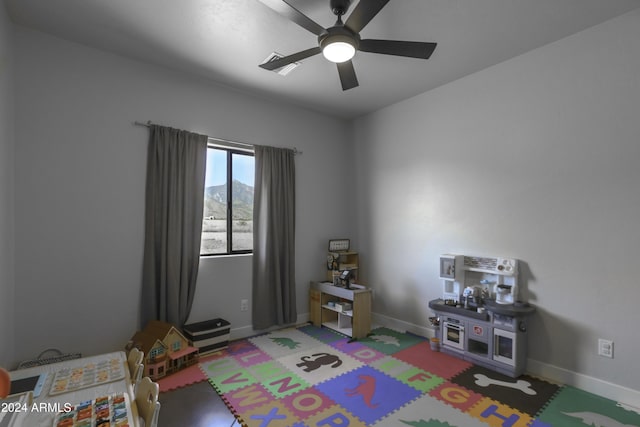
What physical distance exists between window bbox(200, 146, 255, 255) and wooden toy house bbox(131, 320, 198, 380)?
879 mm

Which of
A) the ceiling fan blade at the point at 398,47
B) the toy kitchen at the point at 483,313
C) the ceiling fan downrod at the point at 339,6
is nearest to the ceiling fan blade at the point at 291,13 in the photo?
the ceiling fan downrod at the point at 339,6

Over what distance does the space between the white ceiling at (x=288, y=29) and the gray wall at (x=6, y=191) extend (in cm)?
33

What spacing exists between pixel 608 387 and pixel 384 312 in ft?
7.11

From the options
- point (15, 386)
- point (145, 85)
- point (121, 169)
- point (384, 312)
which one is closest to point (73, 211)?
point (121, 169)

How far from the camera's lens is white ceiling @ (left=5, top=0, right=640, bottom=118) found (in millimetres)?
2152

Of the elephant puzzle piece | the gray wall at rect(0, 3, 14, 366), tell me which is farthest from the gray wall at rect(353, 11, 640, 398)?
the gray wall at rect(0, 3, 14, 366)

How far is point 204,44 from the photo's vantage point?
260cm

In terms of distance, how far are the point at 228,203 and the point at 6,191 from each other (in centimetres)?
179

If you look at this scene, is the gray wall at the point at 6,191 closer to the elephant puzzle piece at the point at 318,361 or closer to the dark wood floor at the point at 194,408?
the dark wood floor at the point at 194,408

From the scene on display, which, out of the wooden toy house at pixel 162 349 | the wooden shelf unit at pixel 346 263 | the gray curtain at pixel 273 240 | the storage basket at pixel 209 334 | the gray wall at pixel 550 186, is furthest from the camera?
the wooden shelf unit at pixel 346 263

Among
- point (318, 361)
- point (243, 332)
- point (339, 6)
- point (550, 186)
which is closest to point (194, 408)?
point (318, 361)

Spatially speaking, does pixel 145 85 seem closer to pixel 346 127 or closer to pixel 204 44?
pixel 204 44

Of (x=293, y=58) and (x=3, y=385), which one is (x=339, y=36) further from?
(x=3, y=385)

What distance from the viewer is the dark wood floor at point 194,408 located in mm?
2006
